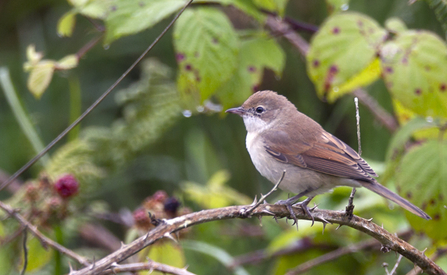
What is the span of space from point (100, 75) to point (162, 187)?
1599 millimetres

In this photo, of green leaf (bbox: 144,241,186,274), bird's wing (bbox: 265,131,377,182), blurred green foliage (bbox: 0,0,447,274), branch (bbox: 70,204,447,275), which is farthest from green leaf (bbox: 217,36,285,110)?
branch (bbox: 70,204,447,275)

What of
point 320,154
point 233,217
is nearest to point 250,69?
point 320,154

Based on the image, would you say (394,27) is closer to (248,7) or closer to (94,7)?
(248,7)

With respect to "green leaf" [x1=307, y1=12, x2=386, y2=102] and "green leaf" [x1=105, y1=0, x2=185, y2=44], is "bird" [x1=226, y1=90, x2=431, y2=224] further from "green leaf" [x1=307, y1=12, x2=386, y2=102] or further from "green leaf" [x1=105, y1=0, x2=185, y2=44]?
"green leaf" [x1=105, y1=0, x2=185, y2=44]

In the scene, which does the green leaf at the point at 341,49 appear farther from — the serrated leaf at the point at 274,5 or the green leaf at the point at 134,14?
the green leaf at the point at 134,14

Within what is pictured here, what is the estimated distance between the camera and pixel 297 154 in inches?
121

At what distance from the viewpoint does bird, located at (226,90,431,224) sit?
2.85 meters

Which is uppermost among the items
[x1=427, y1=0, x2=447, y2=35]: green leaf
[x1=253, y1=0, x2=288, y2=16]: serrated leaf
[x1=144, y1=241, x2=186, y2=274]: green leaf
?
[x1=253, y1=0, x2=288, y2=16]: serrated leaf

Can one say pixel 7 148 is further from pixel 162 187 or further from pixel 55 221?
pixel 55 221

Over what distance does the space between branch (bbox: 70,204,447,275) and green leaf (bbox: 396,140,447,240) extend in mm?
678

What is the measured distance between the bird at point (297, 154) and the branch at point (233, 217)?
376 mm

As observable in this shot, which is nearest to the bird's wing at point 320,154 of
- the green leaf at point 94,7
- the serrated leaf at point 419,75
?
the serrated leaf at point 419,75

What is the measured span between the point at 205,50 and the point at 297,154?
953 mm

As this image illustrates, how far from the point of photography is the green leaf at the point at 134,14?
2.78m
